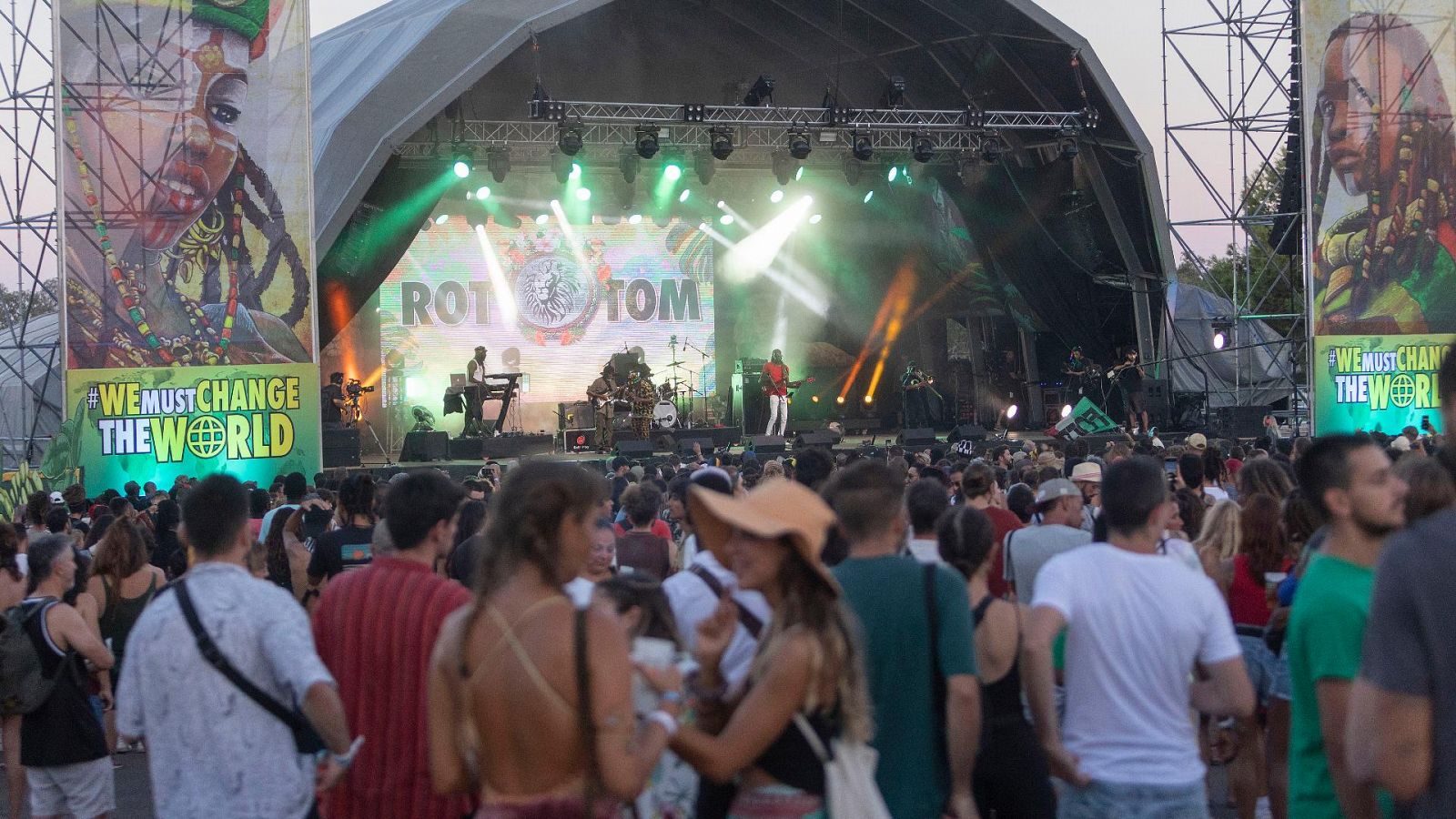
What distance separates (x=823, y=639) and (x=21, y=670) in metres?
3.39

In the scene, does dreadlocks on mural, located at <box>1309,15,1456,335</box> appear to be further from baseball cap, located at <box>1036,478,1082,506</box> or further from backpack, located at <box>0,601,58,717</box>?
backpack, located at <box>0,601,58,717</box>

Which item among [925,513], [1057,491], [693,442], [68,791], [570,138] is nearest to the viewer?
[925,513]

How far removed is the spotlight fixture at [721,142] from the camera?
1795 cm

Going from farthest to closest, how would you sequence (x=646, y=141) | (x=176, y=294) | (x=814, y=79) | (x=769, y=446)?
(x=814, y=79) < (x=646, y=141) < (x=769, y=446) < (x=176, y=294)

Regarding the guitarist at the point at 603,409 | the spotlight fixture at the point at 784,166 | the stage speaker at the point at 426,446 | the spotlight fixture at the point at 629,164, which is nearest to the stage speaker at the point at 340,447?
the stage speaker at the point at 426,446

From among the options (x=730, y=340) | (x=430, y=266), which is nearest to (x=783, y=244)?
(x=730, y=340)

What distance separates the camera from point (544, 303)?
72.6ft

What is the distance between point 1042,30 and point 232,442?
10439mm

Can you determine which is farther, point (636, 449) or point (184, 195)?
point (636, 449)

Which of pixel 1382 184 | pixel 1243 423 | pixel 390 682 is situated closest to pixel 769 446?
pixel 1243 423

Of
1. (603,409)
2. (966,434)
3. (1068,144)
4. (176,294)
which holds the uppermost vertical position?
(1068,144)

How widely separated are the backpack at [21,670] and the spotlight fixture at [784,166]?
15.3 m

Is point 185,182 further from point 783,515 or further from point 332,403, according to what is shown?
point 783,515

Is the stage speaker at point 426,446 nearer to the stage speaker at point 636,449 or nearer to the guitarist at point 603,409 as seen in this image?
the guitarist at point 603,409
